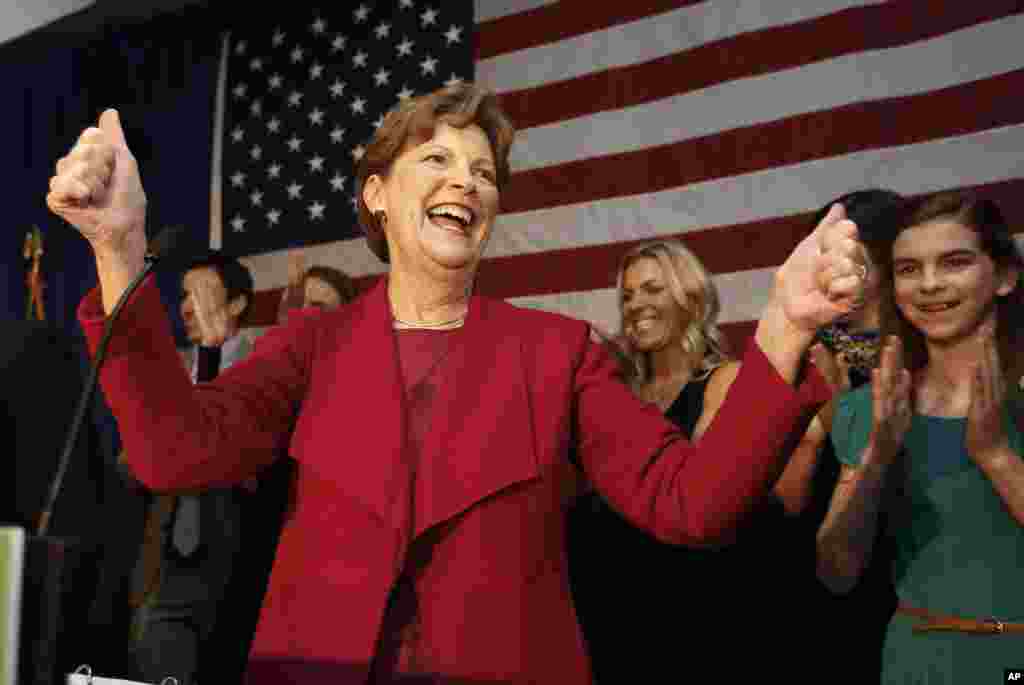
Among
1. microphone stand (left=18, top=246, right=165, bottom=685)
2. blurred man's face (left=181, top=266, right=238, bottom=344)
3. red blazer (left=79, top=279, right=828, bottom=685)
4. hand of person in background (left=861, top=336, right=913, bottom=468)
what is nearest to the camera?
microphone stand (left=18, top=246, right=165, bottom=685)

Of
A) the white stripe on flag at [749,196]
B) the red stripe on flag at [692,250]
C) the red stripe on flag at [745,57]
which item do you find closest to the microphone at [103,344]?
the red stripe on flag at [692,250]

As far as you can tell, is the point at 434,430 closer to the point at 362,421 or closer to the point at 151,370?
the point at 362,421

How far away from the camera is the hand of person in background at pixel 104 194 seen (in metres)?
0.87

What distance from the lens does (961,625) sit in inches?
59.1

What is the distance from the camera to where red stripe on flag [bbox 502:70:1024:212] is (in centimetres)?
283

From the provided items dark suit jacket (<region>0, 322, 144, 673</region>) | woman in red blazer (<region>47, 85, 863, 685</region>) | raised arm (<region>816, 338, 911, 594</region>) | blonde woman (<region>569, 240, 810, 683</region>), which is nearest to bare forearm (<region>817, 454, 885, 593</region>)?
raised arm (<region>816, 338, 911, 594</region>)

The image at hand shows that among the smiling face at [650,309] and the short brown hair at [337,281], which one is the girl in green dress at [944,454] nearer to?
the smiling face at [650,309]

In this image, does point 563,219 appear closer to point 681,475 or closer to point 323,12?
point 323,12

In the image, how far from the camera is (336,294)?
3.15 meters

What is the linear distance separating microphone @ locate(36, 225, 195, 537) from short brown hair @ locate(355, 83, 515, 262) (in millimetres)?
437

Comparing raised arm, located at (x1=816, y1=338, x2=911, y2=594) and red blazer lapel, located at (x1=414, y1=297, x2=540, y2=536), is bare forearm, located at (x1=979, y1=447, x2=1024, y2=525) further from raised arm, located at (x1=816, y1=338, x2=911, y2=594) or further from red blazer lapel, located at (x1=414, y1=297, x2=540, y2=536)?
red blazer lapel, located at (x1=414, y1=297, x2=540, y2=536)

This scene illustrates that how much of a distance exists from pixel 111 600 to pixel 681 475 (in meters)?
2.43

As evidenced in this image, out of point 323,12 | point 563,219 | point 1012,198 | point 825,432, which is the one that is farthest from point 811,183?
point 323,12

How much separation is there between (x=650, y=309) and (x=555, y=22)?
170 cm
